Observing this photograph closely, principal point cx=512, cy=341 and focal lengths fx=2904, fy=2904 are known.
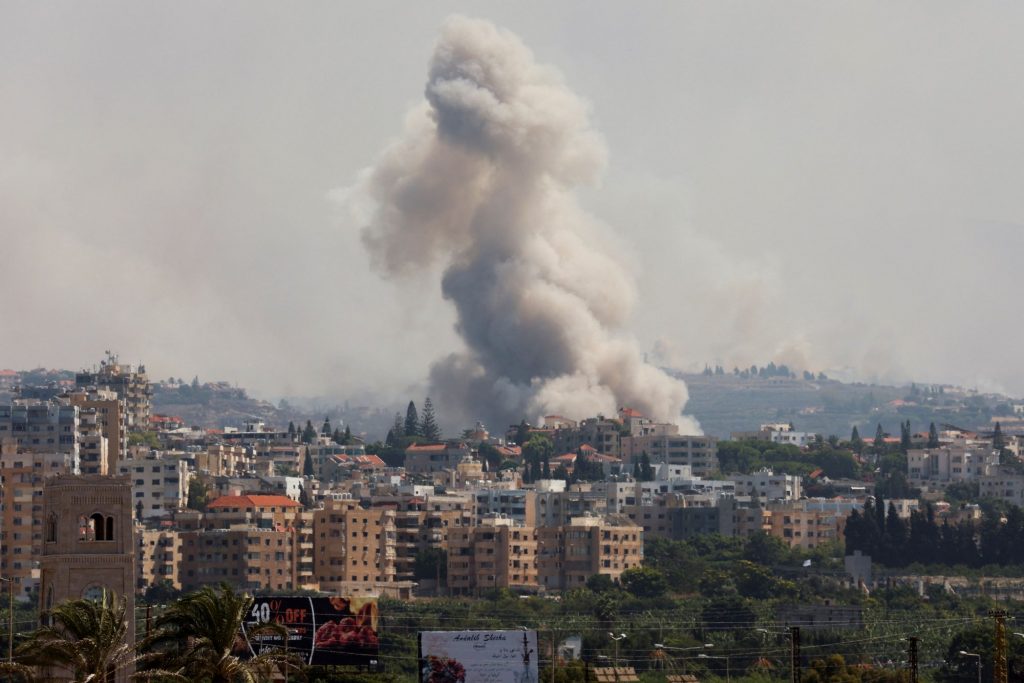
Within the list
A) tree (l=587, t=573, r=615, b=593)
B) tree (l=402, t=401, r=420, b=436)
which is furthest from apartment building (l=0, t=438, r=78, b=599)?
tree (l=402, t=401, r=420, b=436)

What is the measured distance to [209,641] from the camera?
5253 cm

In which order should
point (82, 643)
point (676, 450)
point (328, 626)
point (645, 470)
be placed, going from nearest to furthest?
point (82, 643), point (328, 626), point (645, 470), point (676, 450)

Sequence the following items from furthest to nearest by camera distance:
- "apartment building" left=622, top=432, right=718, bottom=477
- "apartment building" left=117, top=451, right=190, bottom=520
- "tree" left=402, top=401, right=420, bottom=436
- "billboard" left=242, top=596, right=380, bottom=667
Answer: "tree" left=402, top=401, right=420, bottom=436, "apartment building" left=622, top=432, right=718, bottom=477, "apartment building" left=117, top=451, right=190, bottom=520, "billboard" left=242, top=596, right=380, bottom=667

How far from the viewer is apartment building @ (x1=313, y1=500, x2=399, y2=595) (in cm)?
12244

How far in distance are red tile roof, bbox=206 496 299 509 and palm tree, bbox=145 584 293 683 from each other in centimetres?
7495

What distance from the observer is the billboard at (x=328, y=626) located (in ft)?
234

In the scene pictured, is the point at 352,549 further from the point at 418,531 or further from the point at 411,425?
the point at 411,425

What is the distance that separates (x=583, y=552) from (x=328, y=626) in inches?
2193

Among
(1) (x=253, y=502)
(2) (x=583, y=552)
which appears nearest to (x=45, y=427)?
(1) (x=253, y=502)

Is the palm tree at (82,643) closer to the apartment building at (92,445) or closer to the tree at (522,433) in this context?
the apartment building at (92,445)

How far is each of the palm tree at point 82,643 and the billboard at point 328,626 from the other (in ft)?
72.5

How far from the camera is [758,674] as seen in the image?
89.9m

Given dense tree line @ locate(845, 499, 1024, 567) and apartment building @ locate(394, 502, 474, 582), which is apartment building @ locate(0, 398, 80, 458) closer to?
apartment building @ locate(394, 502, 474, 582)

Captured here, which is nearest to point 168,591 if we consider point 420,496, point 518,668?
point 420,496
